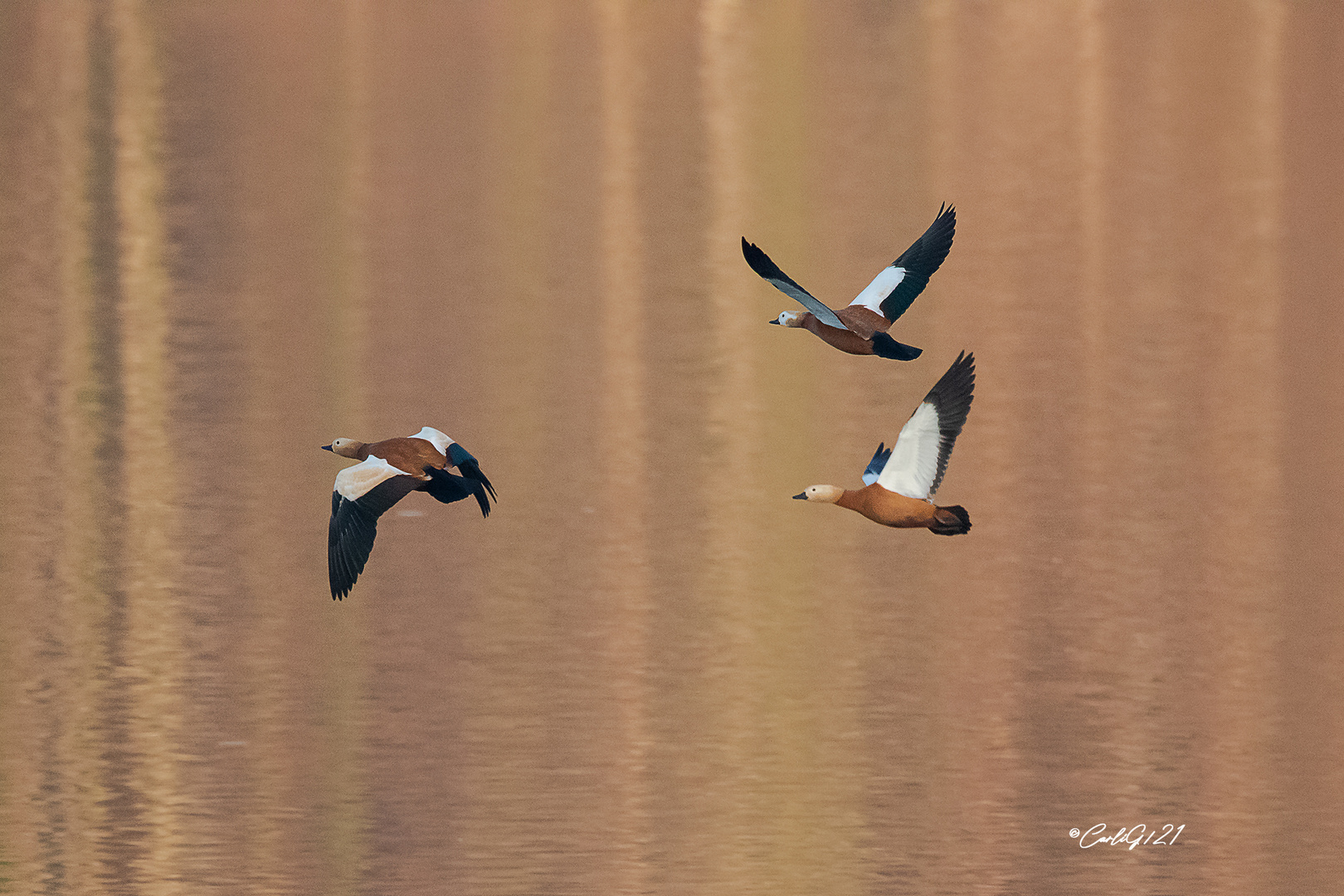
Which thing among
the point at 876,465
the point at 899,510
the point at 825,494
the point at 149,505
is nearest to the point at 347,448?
the point at 825,494

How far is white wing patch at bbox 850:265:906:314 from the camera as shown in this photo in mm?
7715

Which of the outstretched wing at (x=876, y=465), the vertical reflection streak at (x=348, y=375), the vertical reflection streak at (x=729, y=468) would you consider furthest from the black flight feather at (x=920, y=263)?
the vertical reflection streak at (x=348, y=375)

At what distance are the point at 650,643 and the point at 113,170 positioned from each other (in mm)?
10206

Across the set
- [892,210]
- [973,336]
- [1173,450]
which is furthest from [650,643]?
[892,210]

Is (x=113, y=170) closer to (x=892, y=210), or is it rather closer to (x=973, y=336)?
(x=892, y=210)

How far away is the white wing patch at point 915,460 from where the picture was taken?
7.05m

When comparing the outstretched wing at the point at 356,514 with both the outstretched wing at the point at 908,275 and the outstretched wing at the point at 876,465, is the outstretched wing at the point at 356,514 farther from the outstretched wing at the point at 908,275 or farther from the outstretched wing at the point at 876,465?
the outstretched wing at the point at 908,275

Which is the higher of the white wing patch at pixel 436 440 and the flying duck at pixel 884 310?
the flying duck at pixel 884 310

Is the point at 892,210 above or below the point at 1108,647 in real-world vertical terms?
above

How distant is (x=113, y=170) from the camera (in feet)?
57.6

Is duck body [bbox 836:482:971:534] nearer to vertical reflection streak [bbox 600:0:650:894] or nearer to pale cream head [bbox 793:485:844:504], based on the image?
pale cream head [bbox 793:485:844:504]

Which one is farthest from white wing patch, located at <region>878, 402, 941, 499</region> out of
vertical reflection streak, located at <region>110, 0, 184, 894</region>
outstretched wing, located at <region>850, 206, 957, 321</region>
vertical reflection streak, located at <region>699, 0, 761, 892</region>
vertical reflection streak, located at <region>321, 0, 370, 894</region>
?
vertical reflection streak, located at <region>110, 0, 184, 894</region>

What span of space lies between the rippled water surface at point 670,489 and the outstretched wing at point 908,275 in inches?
67.6

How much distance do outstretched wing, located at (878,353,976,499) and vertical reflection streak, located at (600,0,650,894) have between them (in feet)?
5.45
